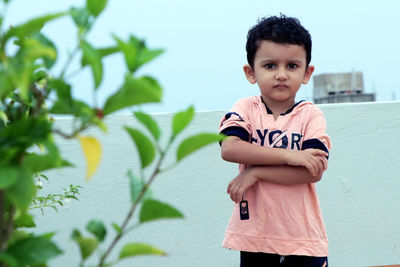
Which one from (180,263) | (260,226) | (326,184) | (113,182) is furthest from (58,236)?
(260,226)

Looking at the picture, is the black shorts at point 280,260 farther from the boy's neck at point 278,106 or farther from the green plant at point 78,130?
the green plant at point 78,130

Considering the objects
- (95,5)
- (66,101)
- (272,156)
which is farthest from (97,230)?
(272,156)

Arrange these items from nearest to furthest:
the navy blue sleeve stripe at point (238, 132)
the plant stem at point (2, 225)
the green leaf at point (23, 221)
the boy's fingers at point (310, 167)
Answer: the plant stem at point (2, 225)
the green leaf at point (23, 221)
the boy's fingers at point (310, 167)
the navy blue sleeve stripe at point (238, 132)

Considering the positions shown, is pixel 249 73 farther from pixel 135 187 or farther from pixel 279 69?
pixel 135 187

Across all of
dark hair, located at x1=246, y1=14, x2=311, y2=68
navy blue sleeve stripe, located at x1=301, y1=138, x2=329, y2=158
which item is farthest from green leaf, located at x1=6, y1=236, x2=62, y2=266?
dark hair, located at x1=246, y1=14, x2=311, y2=68

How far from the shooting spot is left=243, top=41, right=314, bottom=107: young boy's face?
184cm

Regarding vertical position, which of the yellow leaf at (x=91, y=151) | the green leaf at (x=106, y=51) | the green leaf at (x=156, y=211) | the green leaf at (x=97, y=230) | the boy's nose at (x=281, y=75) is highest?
the boy's nose at (x=281, y=75)

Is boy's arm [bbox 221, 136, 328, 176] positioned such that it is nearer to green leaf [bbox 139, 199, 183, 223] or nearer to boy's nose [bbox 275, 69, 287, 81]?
boy's nose [bbox 275, 69, 287, 81]

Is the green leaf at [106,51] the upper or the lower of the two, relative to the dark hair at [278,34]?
lower

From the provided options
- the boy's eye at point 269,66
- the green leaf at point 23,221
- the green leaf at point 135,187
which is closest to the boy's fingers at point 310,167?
the boy's eye at point 269,66

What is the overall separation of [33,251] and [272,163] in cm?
117

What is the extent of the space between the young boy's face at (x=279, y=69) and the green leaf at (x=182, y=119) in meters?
1.23

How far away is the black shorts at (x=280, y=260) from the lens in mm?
1807

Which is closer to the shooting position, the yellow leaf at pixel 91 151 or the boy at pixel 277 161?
the yellow leaf at pixel 91 151
